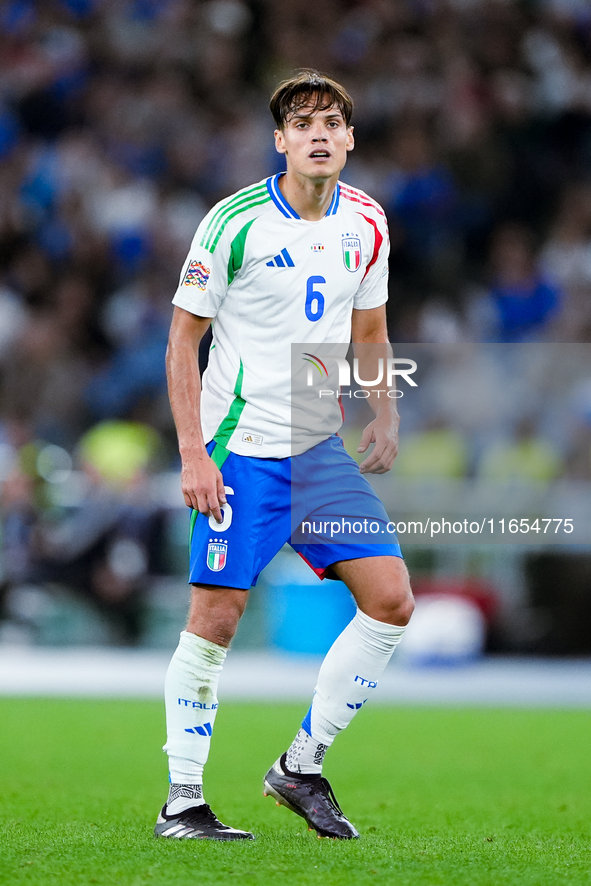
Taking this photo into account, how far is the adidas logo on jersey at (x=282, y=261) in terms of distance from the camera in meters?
3.86

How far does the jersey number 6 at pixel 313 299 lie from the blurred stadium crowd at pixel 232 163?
22.9 feet

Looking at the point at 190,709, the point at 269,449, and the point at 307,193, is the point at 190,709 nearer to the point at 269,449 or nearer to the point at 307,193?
the point at 269,449

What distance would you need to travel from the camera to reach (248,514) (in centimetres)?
382

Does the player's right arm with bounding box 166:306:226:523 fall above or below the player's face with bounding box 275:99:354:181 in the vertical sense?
below

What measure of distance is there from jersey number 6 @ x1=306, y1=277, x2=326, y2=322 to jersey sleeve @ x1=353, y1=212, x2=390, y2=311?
0.24 meters

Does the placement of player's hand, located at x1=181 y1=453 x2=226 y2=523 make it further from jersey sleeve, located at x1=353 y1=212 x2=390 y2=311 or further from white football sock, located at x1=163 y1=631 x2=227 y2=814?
jersey sleeve, located at x1=353 y1=212 x2=390 y2=311

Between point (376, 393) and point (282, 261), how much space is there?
2.14 feet

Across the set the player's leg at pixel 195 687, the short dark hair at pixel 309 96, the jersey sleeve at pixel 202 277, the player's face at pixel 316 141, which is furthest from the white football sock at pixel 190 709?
the short dark hair at pixel 309 96

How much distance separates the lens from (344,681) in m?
3.91

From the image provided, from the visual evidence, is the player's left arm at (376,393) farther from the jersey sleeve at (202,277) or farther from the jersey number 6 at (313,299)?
the jersey sleeve at (202,277)

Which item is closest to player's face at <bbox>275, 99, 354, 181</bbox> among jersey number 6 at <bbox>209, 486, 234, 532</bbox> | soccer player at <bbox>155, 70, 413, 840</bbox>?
soccer player at <bbox>155, 70, 413, 840</bbox>

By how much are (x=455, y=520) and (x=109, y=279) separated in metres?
4.51

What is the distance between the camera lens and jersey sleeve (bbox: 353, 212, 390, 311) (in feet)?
Result: 13.3

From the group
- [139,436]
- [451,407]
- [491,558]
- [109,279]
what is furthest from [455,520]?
[109,279]
